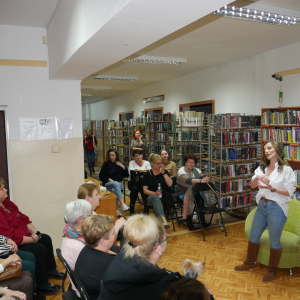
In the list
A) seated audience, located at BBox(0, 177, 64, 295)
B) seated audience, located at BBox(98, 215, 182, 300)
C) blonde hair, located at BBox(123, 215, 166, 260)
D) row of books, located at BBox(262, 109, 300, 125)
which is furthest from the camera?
row of books, located at BBox(262, 109, 300, 125)

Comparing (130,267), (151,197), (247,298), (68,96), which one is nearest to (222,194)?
(151,197)

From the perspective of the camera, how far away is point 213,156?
563cm

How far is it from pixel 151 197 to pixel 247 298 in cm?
223

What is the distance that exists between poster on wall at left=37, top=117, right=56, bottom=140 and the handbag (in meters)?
1.99

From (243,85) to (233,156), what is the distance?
183 centimetres

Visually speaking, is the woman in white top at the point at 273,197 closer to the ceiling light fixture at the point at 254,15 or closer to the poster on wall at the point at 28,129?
the ceiling light fixture at the point at 254,15

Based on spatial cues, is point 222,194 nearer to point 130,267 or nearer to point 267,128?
point 267,128

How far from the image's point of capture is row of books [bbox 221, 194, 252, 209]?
544cm

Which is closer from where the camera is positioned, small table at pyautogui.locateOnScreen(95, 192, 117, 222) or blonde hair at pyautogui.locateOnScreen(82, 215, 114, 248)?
blonde hair at pyautogui.locateOnScreen(82, 215, 114, 248)

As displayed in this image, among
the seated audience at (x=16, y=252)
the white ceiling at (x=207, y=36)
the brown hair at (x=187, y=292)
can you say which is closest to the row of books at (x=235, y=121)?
the white ceiling at (x=207, y=36)

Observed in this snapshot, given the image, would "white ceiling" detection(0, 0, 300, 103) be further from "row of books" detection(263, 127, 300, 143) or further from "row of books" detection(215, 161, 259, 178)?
"row of books" detection(215, 161, 259, 178)

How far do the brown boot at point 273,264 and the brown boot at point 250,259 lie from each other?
204mm

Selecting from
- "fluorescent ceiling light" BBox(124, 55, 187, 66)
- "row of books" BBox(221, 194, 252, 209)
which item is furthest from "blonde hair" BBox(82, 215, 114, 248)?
"fluorescent ceiling light" BBox(124, 55, 187, 66)

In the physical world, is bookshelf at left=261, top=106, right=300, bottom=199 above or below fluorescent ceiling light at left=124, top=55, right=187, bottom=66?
below
